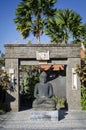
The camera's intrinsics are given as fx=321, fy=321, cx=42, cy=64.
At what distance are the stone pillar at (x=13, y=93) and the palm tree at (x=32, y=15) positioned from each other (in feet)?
42.8

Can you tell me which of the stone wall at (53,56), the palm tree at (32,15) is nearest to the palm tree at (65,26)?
the palm tree at (32,15)

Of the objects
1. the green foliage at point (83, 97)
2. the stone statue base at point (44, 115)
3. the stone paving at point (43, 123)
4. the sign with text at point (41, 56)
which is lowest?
the stone paving at point (43, 123)

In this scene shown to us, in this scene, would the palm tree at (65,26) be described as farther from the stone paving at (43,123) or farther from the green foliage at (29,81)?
the stone paving at (43,123)

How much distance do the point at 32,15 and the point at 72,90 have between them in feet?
47.2

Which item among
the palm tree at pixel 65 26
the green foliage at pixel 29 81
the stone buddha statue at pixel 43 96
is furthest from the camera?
the palm tree at pixel 65 26

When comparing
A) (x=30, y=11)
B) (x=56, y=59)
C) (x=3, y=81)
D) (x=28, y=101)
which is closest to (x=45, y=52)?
(x=56, y=59)

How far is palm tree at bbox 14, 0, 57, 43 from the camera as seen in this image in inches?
1178

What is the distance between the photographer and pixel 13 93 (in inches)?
675

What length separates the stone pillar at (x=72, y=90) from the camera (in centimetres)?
1741

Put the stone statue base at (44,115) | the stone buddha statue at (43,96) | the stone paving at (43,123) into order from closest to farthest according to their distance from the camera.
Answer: the stone paving at (43,123)
the stone statue base at (44,115)
the stone buddha statue at (43,96)

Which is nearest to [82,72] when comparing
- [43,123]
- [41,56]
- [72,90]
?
[72,90]

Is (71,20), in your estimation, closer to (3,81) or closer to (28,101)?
(28,101)

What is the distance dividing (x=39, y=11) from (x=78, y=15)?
Answer: 396cm

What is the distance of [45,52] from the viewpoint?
17.3m
